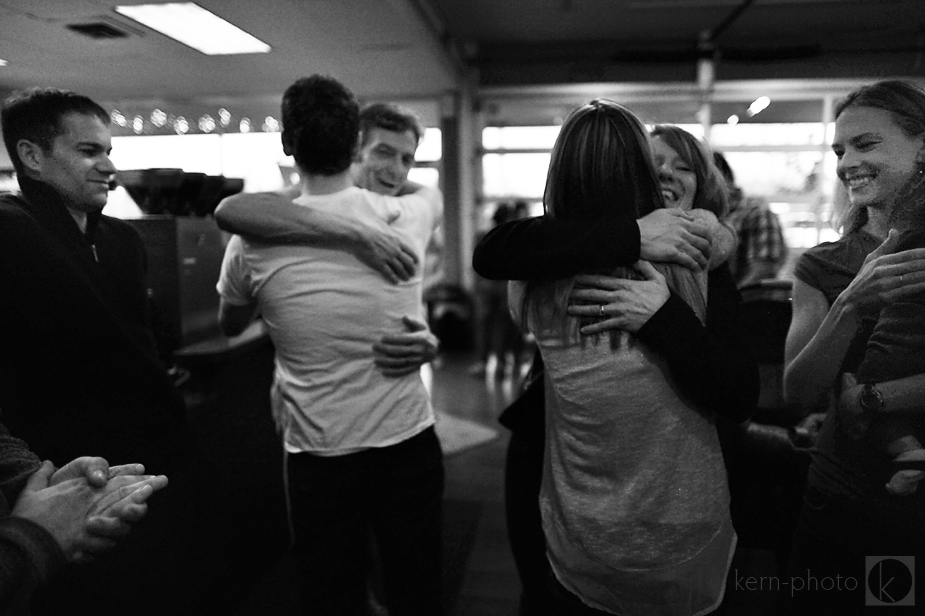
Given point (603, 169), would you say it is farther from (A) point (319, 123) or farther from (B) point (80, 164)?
(B) point (80, 164)

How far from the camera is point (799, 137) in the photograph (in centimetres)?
114

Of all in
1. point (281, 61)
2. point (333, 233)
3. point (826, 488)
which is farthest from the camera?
point (281, 61)

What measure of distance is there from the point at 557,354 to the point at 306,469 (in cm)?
65

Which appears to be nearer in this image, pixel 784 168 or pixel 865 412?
pixel 865 412

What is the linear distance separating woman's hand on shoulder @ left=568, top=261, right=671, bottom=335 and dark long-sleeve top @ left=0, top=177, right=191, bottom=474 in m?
0.71

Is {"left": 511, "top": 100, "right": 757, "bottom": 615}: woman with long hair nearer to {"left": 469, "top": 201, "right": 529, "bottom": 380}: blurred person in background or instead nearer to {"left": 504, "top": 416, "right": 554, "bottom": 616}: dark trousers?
{"left": 504, "top": 416, "right": 554, "bottom": 616}: dark trousers

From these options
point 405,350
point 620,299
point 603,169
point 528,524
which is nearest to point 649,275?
point 620,299

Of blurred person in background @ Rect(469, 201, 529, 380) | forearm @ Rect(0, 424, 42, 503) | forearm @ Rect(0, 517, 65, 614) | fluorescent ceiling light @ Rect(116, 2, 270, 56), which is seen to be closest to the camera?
forearm @ Rect(0, 517, 65, 614)

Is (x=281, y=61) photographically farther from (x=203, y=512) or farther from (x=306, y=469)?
(x=203, y=512)

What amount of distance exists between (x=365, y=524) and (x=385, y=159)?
2.99 feet

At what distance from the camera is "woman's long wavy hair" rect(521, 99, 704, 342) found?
3.03 ft

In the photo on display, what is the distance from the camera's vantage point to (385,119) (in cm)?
159

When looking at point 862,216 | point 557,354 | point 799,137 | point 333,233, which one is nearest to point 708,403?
point 557,354

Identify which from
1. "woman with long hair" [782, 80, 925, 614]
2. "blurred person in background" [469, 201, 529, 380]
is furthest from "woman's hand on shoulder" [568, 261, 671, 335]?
"blurred person in background" [469, 201, 529, 380]
